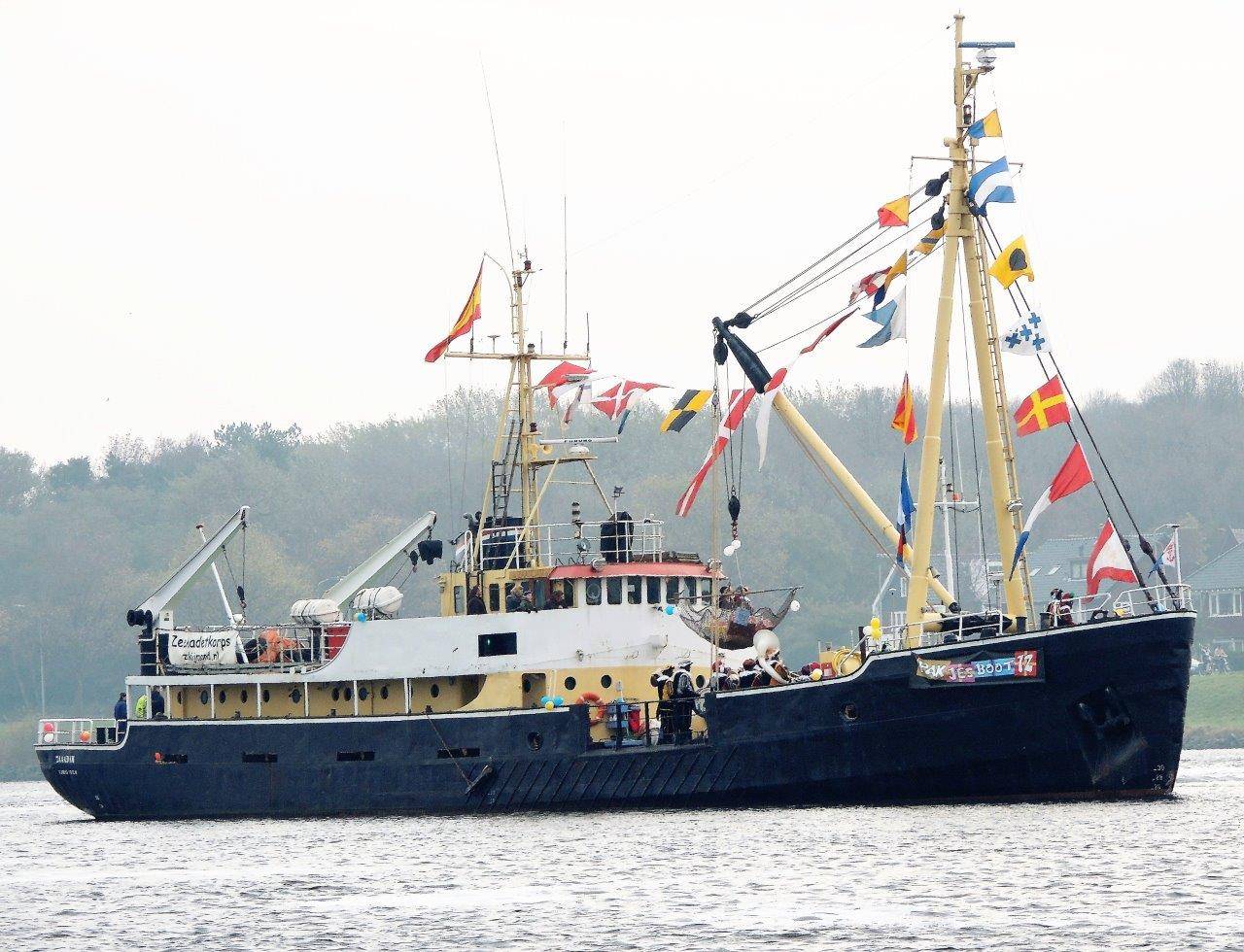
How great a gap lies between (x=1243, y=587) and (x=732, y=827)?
246 feet

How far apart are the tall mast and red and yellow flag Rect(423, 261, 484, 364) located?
11.4 m

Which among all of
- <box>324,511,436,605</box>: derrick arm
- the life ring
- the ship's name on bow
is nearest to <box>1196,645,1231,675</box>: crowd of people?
<box>324,511,436,605</box>: derrick arm

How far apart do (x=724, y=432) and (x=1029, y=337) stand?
6973mm

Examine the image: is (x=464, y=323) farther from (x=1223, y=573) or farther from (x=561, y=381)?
(x=1223, y=573)

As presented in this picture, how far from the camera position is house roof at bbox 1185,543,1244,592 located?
110 metres

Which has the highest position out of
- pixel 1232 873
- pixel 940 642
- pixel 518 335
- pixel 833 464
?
pixel 518 335

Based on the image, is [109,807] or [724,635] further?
[109,807]

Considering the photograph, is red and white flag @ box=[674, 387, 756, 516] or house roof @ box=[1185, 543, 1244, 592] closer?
red and white flag @ box=[674, 387, 756, 516]

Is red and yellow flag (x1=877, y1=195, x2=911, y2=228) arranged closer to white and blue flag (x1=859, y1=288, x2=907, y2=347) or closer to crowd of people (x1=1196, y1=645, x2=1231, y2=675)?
white and blue flag (x1=859, y1=288, x2=907, y2=347)

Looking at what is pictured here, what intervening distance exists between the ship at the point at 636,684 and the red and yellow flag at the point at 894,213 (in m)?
0.90

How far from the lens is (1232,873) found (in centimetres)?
3284

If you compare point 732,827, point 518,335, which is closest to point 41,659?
point 518,335

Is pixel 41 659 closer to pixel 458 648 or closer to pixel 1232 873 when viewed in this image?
pixel 458 648

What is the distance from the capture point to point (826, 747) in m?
42.2
